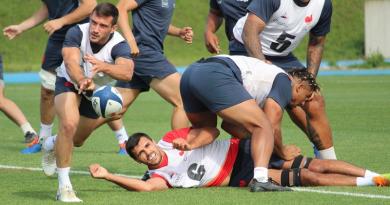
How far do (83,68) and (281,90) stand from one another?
76.1 inches

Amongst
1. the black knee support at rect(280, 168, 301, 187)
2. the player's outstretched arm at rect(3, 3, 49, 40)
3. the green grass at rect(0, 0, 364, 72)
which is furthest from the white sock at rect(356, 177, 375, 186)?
the green grass at rect(0, 0, 364, 72)

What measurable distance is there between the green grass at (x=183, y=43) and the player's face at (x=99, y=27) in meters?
28.8

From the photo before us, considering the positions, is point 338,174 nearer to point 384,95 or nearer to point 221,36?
point 384,95

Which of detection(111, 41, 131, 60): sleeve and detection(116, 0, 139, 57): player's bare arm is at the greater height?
detection(111, 41, 131, 60): sleeve

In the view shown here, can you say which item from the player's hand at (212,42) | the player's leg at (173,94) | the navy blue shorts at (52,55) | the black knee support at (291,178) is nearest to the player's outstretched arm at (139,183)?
the black knee support at (291,178)

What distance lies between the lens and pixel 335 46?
4531 centimetres

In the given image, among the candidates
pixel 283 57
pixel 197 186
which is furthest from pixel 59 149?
pixel 283 57

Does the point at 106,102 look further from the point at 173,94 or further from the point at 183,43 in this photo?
the point at 183,43

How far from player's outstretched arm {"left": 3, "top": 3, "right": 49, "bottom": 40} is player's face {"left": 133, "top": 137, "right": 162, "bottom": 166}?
11.4ft

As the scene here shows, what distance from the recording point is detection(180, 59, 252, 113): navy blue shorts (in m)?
9.32

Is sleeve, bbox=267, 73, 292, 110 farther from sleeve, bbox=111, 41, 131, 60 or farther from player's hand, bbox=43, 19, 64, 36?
player's hand, bbox=43, 19, 64, 36

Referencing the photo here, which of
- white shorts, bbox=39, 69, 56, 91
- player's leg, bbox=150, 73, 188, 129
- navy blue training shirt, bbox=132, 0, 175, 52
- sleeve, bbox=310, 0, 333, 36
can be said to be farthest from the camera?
white shorts, bbox=39, 69, 56, 91

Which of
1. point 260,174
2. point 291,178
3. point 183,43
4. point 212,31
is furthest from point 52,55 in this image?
point 183,43

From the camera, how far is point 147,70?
1286cm
